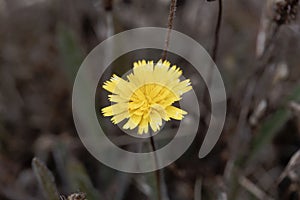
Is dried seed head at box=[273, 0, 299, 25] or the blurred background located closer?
dried seed head at box=[273, 0, 299, 25]

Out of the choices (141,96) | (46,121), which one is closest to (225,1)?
(46,121)

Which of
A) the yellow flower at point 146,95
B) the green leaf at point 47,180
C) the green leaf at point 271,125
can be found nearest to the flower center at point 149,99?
the yellow flower at point 146,95

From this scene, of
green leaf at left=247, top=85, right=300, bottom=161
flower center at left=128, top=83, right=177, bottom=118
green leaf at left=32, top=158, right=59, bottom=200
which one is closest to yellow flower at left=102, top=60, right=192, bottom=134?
flower center at left=128, top=83, right=177, bottom=118

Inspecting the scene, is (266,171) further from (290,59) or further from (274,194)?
(290,59)

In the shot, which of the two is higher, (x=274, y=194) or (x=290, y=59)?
(x=290, y=59)

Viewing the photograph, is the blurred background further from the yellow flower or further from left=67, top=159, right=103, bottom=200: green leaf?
the yellow flower

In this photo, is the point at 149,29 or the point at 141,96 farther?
the point at 149,29

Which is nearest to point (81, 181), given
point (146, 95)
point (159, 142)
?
point (159, 142)

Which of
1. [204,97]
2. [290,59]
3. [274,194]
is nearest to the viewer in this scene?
[274,194]
